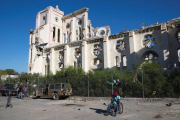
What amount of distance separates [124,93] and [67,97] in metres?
6.81

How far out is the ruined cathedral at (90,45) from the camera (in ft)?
81.9

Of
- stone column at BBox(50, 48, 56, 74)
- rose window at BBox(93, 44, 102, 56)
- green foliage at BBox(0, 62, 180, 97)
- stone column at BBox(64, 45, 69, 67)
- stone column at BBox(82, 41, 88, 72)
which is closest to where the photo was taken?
green foliage at BBox(0, 62, 180, 97)

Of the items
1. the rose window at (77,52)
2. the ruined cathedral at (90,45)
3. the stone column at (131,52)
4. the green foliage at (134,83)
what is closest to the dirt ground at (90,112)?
the green foliage at (134,83)

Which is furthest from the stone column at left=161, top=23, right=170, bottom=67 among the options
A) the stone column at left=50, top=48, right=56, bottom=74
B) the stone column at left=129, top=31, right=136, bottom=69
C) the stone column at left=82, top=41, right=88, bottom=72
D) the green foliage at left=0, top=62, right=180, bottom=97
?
the stone column at left=50, top=48, right=56, bottom=74

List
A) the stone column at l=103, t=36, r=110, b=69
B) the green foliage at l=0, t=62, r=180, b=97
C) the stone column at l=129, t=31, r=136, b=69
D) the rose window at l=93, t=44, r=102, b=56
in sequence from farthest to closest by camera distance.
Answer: the rose window at l=93, t=44, r=102, b=56
the stone column at l=103, t=36, r=110, b=69
the stone column at l=129, t=31, r=136, b=69
the green foliage at l=0, t=62, r=180, b=97

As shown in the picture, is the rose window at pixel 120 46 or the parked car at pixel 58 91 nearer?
the parked car at pixel 58 91

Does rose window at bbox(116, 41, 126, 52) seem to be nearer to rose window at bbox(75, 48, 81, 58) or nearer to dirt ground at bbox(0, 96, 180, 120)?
rose window at bbox(75, 48, 81, 58)

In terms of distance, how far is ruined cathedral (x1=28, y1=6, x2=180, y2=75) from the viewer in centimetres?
2497

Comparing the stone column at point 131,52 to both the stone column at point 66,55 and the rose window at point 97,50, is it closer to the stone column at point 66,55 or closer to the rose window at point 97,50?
the rose window at point 97,50

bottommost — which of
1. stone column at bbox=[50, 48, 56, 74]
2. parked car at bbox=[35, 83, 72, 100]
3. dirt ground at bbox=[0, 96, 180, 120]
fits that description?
dirt ground at bbox=[0, 96, 180, 120]

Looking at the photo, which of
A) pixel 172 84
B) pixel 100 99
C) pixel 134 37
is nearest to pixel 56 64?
pixel 134 37

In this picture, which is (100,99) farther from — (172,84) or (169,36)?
(169,36)

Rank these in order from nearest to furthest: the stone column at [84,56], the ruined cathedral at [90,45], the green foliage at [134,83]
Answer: the green foliage at [134,83], the ruined cathedral at [90,45], the stone column at [84,56]

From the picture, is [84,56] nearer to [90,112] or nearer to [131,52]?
[131,52]
